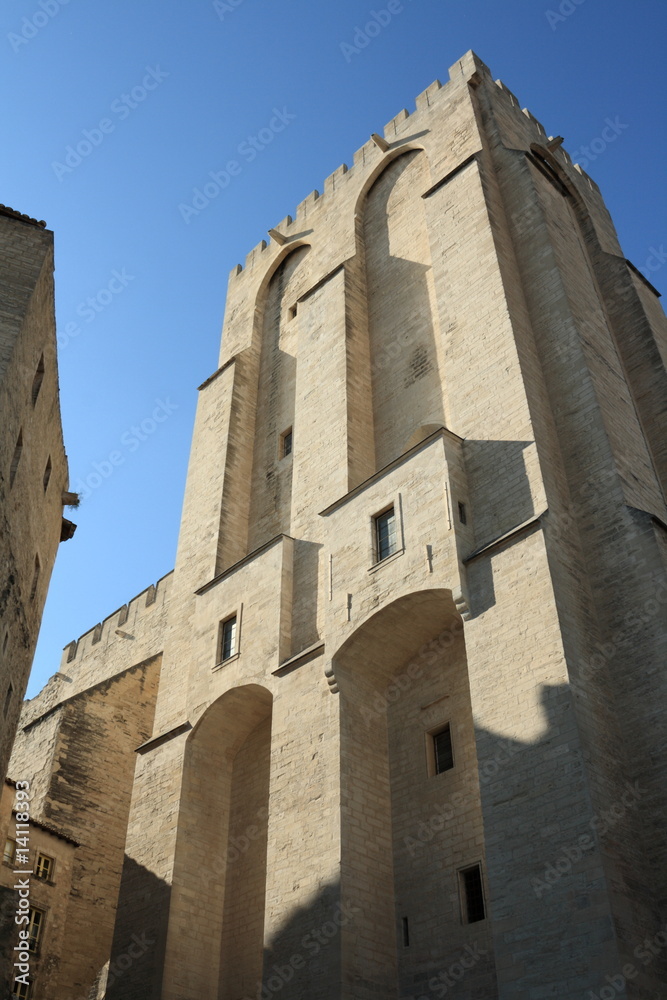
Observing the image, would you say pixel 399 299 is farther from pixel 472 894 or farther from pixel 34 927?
pixel 34 927

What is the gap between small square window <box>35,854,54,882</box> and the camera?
1925 centimetres

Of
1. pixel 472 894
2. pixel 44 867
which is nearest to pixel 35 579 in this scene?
pixel 44 867

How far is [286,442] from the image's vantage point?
22.0 metres

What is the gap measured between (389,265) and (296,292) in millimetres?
3842

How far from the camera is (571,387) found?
52.4 ft

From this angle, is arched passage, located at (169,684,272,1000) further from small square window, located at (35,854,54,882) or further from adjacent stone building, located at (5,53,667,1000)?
small square window, located at (35,854,54,882)

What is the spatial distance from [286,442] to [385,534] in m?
6.80

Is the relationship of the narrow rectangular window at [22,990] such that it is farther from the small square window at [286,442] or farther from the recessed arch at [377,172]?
the recessed arch at [377,172]

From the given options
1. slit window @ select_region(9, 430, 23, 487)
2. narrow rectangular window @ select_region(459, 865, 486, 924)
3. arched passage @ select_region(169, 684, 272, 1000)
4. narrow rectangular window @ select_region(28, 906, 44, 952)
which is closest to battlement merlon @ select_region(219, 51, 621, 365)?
slit window @ select_region(9, 430, 23, 487)

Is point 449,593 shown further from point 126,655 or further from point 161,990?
point 126,655

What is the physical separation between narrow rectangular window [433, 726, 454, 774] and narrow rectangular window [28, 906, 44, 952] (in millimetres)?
9868

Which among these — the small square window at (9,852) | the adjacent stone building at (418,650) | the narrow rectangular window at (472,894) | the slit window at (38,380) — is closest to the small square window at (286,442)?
the adjacent stone building at (418,650)

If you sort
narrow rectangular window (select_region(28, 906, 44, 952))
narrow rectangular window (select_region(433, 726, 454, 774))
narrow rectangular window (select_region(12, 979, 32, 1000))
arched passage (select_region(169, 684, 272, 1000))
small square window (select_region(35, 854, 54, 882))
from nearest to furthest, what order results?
narrow rectangular window (select_region(433, 726, 454, 774)) → arched passage (select_region(169, 684, 272, 1000)) → narrow rectangular window (select_region(12, 979, 32, 1000)) → narrow rectangular window (select_region(28, 906, 44, 952)) → small square window (select_region(35, 854, 54, 882))

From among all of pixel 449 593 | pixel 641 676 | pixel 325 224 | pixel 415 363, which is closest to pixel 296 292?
pixel 325 224
